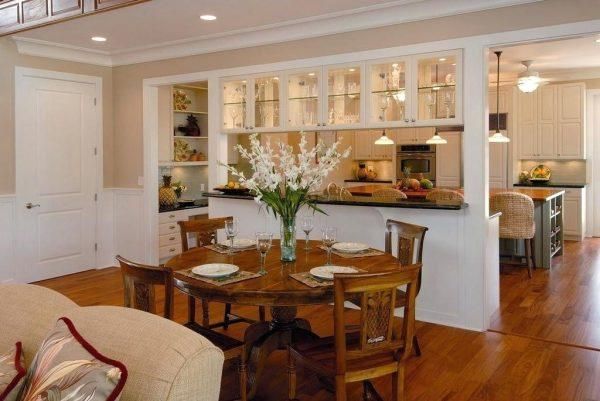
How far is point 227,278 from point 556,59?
6.24 m

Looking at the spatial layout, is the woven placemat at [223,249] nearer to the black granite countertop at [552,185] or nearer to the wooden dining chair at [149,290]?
the wooden dining chair at [149,290]

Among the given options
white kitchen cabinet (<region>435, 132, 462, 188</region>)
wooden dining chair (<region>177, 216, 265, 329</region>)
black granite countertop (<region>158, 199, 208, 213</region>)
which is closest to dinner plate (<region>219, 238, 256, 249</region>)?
wooden dining chair (<region>177, 216, 265, 329</region>)

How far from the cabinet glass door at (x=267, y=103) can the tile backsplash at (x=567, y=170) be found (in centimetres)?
559

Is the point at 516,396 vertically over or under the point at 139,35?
under

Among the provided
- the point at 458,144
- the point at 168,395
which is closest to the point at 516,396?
the point at 168,395

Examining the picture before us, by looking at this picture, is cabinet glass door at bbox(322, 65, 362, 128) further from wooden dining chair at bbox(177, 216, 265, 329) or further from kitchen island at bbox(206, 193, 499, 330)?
wooden dining chair at bbox(177, 216, 265, 329)

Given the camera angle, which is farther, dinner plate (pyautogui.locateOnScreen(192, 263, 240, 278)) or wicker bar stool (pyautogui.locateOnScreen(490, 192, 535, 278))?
wicker bar stool (pyautogui.locateOnScreen(490, 192, 535, 278))

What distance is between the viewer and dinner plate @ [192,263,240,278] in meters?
2.59

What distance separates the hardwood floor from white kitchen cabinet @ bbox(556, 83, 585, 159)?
328 centimetres

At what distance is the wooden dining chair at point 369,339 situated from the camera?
7.19 ft

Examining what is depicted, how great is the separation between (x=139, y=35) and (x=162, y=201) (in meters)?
2.05

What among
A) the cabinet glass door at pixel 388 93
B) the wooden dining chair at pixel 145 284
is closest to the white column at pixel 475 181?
the cabinet glass door at pixel 388 93

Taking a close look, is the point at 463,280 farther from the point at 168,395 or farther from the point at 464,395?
the point at 168,395

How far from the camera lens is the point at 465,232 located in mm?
4047
